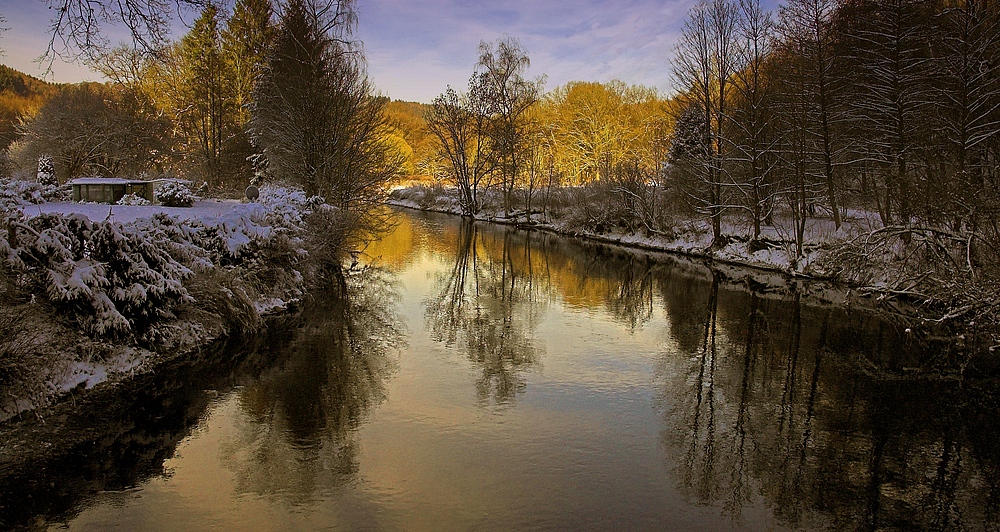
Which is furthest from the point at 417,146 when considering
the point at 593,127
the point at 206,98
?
the point at 206,98

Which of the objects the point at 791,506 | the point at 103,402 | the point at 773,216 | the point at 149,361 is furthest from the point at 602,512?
the point at 773,216

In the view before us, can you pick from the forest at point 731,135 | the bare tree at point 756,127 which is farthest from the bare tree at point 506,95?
the bare tree at point 756,127

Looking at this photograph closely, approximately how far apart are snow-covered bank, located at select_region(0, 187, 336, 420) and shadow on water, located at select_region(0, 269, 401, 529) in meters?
0.44

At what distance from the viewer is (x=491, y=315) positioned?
47.5ft

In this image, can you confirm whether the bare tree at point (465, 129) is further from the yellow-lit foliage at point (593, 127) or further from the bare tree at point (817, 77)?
the bare tree at point (817, 77)

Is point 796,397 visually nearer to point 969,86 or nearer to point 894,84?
point 969,86

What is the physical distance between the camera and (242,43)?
3516 centimetres

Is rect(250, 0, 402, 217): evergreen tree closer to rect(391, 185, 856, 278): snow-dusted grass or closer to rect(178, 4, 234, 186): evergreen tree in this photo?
rect(391, 185, 856, 278): snow-dusted grass

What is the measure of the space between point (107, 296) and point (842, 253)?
15.9 m

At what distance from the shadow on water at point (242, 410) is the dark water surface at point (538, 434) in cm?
4

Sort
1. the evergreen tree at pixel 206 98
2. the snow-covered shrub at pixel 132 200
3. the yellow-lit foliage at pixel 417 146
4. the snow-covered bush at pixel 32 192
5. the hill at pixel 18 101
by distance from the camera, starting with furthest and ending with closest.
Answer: the yellow-lit foliage at pixel 417 146 → the hill at pixel 18 101 → the evergreen tree at pixel 206 98 → the snow-covered shrub at pixel 132 200 → the snow-covered bush at pixel 32 192

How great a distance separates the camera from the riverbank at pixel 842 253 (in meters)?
11.9

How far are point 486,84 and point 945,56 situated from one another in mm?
28874

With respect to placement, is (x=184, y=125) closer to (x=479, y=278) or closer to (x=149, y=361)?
(x=479, y=278)
